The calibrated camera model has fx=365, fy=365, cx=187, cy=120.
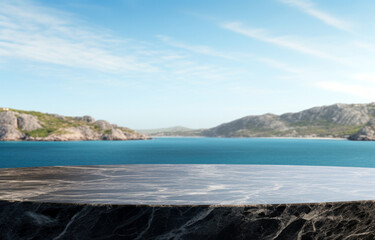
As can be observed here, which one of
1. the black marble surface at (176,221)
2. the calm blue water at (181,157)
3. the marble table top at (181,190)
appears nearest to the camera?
the black marble surface at (176,221)

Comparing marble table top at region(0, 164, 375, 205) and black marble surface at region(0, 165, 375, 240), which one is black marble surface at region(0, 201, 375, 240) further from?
marble table top at region(0, 164, 375, 205)

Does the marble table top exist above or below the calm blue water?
above

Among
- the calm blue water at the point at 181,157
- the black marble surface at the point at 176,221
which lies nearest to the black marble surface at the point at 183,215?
the black marble surface at the point at 176,221

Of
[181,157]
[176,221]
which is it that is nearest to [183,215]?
[176,221]

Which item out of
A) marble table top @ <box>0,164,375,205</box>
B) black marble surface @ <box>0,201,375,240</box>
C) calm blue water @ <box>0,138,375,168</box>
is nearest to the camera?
black marble surface @ <box>0,201,375,240</box>

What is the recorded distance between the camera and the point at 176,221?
498 cm

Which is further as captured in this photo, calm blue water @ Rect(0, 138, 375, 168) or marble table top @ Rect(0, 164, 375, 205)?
calm blue water @ Rect(0, 138, 375, 168)

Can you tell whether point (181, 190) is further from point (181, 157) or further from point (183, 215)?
point (181, 157)

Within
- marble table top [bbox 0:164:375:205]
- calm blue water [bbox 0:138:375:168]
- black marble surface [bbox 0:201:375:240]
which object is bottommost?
calm blue water [bbox 0:138:375:168]

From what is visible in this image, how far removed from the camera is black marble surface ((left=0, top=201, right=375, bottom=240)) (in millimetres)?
4977

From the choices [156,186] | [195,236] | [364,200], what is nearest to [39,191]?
[156,186]

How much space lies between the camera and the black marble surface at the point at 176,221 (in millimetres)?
4977

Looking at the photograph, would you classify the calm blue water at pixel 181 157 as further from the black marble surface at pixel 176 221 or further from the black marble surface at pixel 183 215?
the black marble surface at pixel 176 221

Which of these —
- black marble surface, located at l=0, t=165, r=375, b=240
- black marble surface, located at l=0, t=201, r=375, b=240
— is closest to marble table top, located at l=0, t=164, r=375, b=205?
black marble surface, located at l=0, t=165, r=375, b=240
